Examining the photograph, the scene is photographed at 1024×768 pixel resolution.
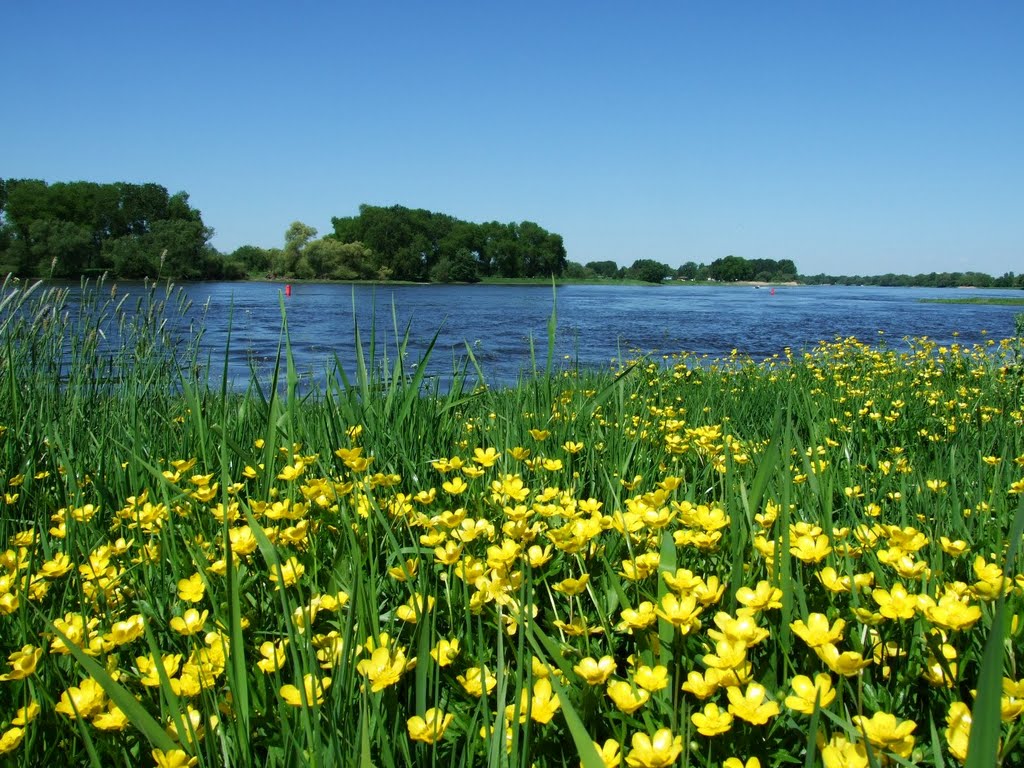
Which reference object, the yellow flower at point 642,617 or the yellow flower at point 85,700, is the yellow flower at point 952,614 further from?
the yellow flower at point 85,700

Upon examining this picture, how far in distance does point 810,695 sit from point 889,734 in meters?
0.11

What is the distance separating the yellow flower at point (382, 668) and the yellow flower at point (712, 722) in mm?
432

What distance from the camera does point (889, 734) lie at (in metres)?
0.86

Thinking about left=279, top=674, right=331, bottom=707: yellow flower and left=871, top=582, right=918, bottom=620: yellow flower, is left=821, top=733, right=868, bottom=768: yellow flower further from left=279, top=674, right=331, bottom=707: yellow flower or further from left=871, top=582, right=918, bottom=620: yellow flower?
left=279, top=674, right=331, bottom=707: yellow flower

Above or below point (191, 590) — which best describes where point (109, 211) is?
above

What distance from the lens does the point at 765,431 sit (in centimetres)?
402

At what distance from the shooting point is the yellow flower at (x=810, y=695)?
2.91 feet

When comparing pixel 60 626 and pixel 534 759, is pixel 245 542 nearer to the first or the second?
pixel 60 626

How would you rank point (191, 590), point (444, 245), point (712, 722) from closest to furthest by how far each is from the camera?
point (712, 722) → point (191, 590) → point (444, 245)

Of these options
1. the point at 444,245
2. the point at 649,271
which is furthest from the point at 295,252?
the point at 649,271

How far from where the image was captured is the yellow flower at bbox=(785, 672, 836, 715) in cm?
89

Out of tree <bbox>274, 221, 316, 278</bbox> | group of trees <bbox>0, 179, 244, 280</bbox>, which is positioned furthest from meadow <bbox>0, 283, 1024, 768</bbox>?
tree <bbox>274, 221, 316, 278</bbox>

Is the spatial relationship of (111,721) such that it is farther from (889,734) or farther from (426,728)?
(889,734)

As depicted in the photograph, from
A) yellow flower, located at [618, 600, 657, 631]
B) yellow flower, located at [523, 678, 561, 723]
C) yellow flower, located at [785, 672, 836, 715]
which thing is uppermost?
yellow flower, located at [785, 672, 836, 715]
